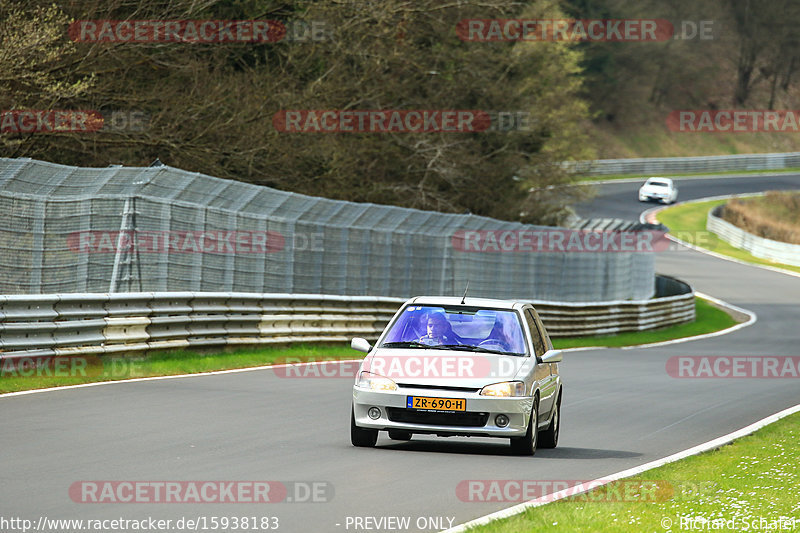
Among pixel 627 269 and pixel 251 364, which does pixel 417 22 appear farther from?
pixel 251 364

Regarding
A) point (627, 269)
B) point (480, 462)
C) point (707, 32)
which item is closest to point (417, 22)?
point (627, 269)

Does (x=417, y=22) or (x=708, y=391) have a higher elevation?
(x=417, y=22)

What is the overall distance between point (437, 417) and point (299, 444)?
1276 mm

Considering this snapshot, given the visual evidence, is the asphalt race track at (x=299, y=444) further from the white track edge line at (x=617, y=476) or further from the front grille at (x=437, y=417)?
the front grille at (x=437, y=417)

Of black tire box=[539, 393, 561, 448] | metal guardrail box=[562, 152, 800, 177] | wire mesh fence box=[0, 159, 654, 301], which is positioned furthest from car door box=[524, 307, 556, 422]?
metal guardrail box=[562, 152, 800, 177]

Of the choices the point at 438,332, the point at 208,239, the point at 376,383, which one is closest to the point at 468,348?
the point at 438,332

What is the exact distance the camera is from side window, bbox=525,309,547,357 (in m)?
12.7

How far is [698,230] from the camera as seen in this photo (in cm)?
7481

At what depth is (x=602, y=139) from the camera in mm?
103188

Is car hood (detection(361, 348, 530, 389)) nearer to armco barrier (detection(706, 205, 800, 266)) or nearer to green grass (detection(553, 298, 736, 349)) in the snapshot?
green grass (detection(553, 298, 736, 349))

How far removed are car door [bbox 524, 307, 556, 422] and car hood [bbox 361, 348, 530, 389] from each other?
36cm

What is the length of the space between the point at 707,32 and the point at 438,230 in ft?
313

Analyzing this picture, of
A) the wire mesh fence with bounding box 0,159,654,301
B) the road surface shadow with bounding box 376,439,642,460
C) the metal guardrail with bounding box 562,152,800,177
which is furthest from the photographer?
the metal guardrail with bounding box 562,152,800,177

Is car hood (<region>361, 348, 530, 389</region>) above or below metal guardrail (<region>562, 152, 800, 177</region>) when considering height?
below
